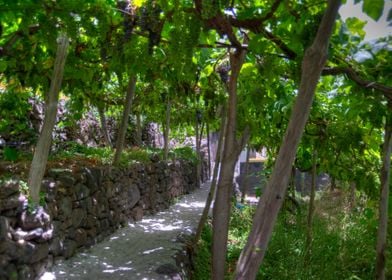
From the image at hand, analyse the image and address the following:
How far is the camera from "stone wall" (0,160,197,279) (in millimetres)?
4164

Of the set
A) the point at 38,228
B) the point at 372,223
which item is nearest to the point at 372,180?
the point at 372,223

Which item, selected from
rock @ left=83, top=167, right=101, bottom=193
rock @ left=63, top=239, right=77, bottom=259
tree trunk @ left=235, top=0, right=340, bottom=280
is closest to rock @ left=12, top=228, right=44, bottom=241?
rock @ left=63, top=239, right=77, bottom=259

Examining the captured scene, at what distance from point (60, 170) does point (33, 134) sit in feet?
13.6

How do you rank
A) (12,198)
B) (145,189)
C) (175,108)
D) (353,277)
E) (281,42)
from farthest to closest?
(175,108), (145,189), (353,277), (12,198), (281,42)

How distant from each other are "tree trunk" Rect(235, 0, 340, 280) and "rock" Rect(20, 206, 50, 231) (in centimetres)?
291

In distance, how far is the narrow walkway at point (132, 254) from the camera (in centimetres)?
501

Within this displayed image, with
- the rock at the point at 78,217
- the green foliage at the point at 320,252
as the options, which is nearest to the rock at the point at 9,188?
the rock at the point at 78,217

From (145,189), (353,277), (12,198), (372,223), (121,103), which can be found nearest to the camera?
(12,198)

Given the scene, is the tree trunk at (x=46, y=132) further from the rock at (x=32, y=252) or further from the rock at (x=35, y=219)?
the rock at (x=32, y=252)

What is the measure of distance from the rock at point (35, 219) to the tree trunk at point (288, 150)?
9.53 feet

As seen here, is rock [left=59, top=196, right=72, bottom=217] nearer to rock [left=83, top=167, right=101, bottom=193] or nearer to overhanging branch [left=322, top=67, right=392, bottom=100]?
rock [left=83, top=167, right=101, bottom=193]

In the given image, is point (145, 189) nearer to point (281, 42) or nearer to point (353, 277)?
point (353, 277)

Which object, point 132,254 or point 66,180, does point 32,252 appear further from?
point 132,254

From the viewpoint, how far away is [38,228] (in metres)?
4.60
